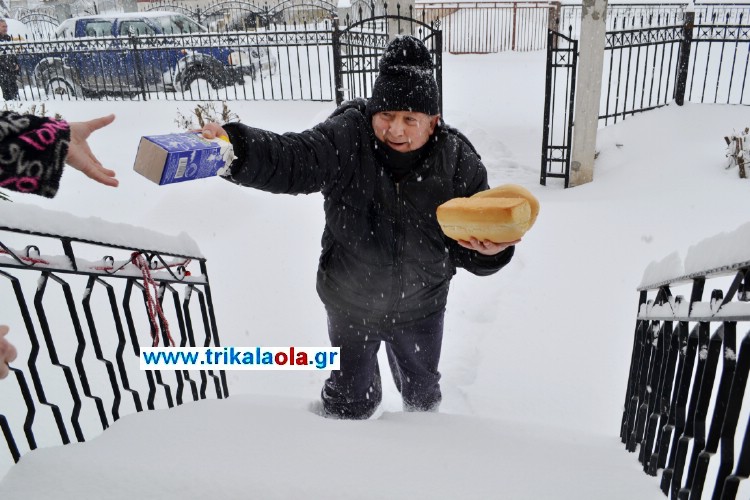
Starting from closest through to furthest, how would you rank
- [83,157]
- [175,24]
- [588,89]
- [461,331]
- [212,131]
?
[83,157], [212,131], [461,331], [588,89], [175,24]

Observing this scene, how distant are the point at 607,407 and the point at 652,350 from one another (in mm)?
1182

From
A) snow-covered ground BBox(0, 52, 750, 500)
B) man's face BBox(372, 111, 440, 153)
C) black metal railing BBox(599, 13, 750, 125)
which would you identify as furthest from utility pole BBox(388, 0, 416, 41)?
man's face BBox(372, 111, 440, 153)

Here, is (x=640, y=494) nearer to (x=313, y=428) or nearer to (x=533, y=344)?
(x=313, y=428)

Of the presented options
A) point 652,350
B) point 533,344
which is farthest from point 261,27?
point 652,350

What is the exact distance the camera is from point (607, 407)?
3.35 metres

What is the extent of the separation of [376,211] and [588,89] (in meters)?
5.44

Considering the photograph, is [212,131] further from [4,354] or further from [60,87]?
[60,87]

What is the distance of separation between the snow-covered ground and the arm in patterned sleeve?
855 millimetres

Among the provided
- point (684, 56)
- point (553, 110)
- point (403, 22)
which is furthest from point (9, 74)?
point (684, 56)

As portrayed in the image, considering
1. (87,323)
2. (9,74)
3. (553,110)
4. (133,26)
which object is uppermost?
(133,26)

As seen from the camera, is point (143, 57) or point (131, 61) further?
point (131, 61)

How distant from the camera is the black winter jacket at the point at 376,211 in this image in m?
2.12

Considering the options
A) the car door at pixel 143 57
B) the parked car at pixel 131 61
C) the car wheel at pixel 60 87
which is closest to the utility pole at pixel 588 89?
the parked car at pixel 131 61

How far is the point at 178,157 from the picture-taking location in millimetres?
1545
